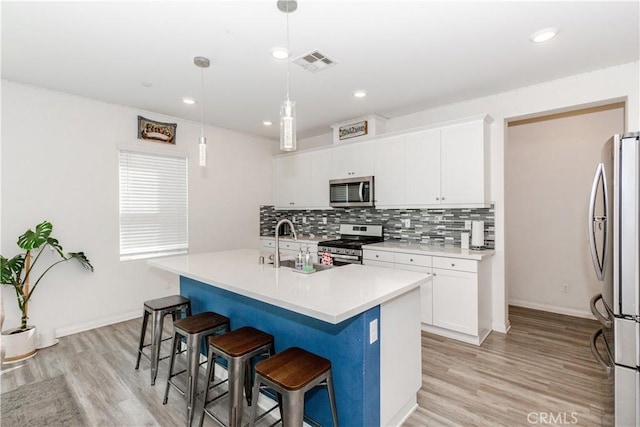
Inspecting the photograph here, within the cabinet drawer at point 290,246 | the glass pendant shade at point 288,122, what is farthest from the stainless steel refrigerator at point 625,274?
the cabinet drawer at point 290,246

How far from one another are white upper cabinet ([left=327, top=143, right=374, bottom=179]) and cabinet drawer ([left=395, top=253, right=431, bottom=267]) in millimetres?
1277

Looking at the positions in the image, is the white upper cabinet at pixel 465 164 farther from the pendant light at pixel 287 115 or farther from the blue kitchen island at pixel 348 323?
the pendant light at pixel 287 115

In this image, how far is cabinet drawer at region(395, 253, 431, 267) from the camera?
3396mm

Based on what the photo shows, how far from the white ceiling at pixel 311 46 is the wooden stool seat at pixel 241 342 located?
6.90 feet

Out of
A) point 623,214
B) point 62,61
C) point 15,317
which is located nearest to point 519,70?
point 623,214

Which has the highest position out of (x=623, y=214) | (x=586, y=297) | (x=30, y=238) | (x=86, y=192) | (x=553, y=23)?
(x=553, y=23)

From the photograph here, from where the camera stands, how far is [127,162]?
3910 mm

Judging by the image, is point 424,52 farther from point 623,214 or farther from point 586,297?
point 586,297

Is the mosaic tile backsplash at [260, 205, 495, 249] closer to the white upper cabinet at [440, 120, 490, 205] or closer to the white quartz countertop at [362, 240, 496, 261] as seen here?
the white quartz countertop at [362, 240, 496, 261]

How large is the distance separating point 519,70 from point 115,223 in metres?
4.67

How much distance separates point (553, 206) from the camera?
402 cm

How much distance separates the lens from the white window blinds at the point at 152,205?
3.90 meters

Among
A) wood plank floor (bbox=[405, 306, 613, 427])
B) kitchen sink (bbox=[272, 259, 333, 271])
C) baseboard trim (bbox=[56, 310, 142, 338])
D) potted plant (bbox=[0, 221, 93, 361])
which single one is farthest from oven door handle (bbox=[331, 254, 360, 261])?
potted plant (bbox=[0, 221, 93, 361])

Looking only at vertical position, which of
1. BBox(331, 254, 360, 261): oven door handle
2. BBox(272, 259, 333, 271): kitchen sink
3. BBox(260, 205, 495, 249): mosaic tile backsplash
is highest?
BBox(260, 205, 495, 249): mosaic tile backsplash
